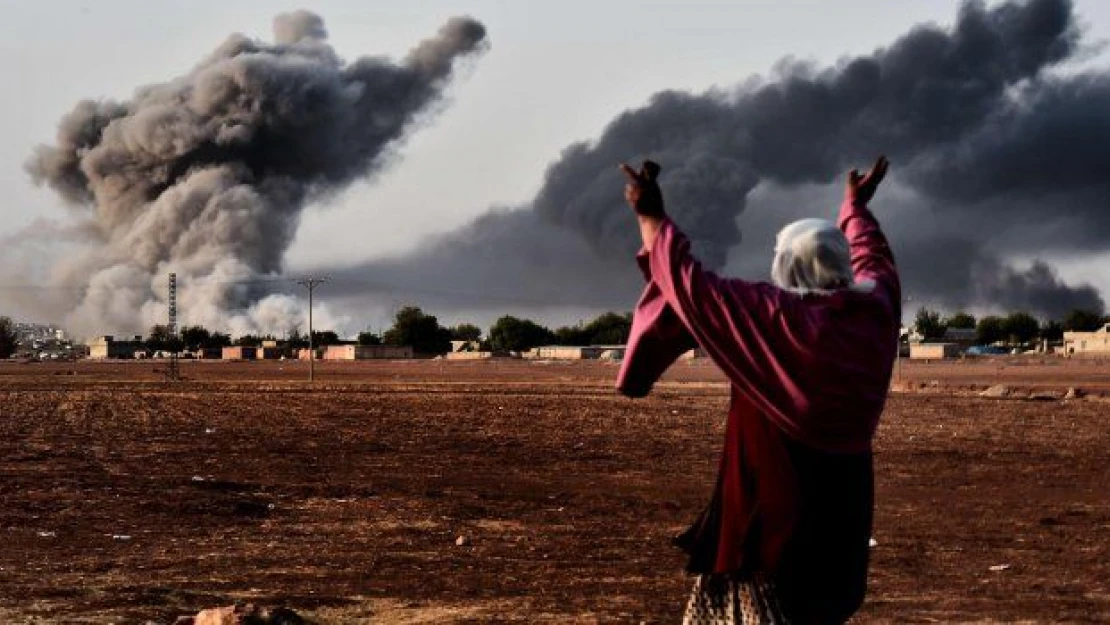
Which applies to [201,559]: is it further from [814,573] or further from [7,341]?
[7,341]

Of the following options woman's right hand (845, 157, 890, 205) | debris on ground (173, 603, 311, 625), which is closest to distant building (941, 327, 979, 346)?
debris on ground (173, 603, 311, 625)

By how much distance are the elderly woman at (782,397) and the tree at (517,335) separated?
161m

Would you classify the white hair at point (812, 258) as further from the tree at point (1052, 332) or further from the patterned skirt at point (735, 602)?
the tree at point (1052, 332)

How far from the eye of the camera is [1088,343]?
13388 cm

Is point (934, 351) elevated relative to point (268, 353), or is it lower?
lower

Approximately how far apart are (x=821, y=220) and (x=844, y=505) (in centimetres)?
61

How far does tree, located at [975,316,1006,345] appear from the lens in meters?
172

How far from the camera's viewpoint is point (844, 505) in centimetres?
325

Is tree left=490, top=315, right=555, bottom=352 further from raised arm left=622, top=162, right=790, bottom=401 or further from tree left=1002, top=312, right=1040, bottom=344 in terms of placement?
raised arm left=622, top=162, right=790, bottom=401

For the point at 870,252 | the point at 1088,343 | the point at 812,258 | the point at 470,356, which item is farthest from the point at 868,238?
the point at 470,356

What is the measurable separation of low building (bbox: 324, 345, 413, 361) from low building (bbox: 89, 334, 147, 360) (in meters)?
32.0

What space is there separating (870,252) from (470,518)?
11370 mm

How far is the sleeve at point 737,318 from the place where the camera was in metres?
3.09

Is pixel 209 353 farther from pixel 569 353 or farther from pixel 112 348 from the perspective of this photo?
pixel 569 353
